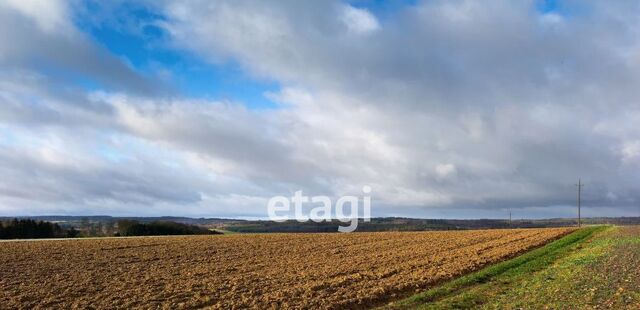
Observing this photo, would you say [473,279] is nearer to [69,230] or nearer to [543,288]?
[543,288]

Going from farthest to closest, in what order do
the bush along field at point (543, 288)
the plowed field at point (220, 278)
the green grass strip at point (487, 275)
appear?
the plowed field at point (220, 278), the green grass strip at point (487, 275), the bush along field at point (543, 288)

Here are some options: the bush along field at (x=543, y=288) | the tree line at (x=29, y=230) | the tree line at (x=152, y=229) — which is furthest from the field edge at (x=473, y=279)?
the tree line at (x=29, y=230)

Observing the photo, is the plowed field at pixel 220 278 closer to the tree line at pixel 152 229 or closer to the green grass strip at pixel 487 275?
the green grass strip at pixel 487 275

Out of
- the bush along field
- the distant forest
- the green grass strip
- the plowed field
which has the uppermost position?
the bush along field

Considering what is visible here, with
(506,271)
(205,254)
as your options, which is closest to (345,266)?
(506,271)

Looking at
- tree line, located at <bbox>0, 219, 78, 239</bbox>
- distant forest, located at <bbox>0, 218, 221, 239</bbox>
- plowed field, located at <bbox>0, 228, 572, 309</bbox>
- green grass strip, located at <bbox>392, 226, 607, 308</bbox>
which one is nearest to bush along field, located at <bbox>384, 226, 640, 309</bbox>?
green grass strip, located at <bbox>392, 226, 607, 308</bbox>

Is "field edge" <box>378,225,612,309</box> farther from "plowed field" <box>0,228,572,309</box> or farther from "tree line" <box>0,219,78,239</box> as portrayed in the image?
"tree line" <box>0,219,78,239</box>

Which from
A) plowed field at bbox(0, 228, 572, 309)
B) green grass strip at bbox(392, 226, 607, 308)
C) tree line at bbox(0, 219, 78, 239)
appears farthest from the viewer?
tree line at bbox(0, 219, 78, 239)

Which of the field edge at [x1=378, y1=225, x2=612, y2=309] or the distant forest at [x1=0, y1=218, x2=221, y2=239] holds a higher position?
the field edge at [x1=378, y1=225, x2=612, y2=309]

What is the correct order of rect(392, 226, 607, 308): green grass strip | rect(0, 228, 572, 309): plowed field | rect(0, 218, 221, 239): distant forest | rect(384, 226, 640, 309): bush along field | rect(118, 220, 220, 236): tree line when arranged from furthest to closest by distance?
rect(118, 220, 220, 236): tree line < rect(0, 218, 221, 239): distant forest < rect(0, 228, 572, 309): plowed field < rect(392, 226, 607, 308): green grass strip < rect(384, 226, 640, 309): bush along field

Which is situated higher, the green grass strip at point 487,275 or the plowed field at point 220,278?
the green grass strip at point 487,275

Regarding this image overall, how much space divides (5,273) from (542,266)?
96.5 ft

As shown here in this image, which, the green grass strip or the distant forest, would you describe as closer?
the green grass strip

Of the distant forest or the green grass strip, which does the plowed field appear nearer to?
the green grass strip
